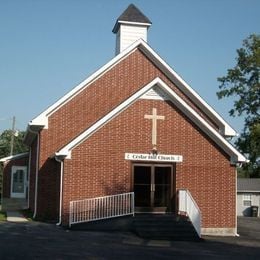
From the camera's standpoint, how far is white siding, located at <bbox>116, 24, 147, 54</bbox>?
1144 inches

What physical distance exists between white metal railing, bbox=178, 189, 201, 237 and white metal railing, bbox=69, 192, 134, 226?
215cm

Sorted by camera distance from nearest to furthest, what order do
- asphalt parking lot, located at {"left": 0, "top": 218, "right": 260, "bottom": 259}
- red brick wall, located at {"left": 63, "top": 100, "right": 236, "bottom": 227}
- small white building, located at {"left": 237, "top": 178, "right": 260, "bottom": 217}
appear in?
asphalt parking lot, located at {"left": 0, "top": 218, "right": 260, "bottom": 259}
red brick wall, located at {"left": 63, "top": 100, "right": 236, "bottom": 227}
small white building, located at {"left": 237, "top": 178, "right": 260, "bottom": 217}

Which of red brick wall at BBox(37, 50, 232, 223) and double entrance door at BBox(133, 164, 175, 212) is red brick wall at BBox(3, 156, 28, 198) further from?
double entrance door at BBox(133, 164, 175, 212)

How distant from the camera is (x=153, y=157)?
22.8m

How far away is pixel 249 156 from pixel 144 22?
15780mm

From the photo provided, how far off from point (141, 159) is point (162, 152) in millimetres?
952

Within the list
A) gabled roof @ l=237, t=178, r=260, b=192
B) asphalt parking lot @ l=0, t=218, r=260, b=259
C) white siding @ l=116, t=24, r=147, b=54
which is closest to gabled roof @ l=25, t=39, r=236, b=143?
white siding @ l=116, t=24, r=147, b=54

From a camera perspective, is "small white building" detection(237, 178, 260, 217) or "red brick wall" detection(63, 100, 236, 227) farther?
"small white building" detection(237, 178, 260, 217)

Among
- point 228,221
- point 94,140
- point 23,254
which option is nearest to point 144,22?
point 94,140

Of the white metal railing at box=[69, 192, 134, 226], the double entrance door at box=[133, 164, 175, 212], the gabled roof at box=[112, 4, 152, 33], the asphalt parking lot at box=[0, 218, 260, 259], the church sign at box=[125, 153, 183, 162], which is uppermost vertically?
the gabled roof at box=[112, 4, 152, 33]

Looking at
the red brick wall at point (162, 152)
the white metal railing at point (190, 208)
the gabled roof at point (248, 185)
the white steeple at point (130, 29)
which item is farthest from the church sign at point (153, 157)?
the gabled roof at point (248, 185)

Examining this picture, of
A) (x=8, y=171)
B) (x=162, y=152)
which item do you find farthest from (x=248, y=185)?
(x=162, y=152)

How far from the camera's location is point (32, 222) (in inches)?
883

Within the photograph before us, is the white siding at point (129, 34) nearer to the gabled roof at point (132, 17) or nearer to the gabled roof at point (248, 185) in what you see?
the gabled roof at point (132, 17)
